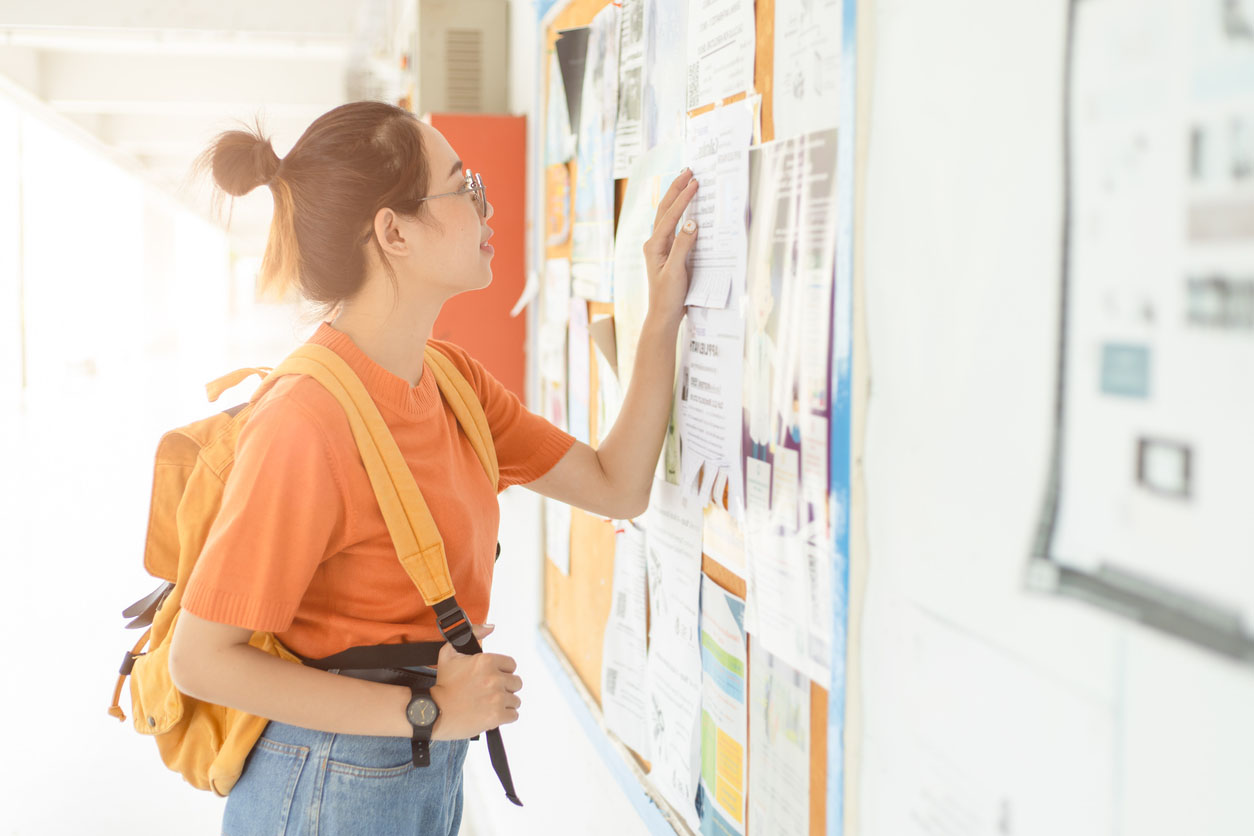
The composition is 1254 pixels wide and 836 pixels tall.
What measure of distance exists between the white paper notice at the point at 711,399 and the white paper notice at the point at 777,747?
0.21 metres

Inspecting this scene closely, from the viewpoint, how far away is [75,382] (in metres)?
12.0

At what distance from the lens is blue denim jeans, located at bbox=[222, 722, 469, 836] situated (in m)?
1.21

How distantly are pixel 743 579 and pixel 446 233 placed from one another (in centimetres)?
66

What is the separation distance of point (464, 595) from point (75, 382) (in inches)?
499

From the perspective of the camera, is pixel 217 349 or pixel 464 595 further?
pixel 217 349

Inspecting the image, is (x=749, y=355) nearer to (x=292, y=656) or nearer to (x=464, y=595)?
(x=464, y=595)

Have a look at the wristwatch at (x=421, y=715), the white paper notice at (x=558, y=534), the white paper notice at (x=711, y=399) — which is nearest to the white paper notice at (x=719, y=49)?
the white paper notice at (x=711, y=399)

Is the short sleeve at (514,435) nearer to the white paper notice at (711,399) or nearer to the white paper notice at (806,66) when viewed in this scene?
the white paper notice at (711,399)

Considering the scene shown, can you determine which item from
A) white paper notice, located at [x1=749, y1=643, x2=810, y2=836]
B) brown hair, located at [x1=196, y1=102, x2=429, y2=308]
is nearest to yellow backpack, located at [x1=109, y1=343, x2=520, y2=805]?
brown hair, located at [x1=196, y1=102, x2=429, y2=308]

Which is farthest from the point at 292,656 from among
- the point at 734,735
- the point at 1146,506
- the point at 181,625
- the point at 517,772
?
the point at 517,772

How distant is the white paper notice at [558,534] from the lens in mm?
2086

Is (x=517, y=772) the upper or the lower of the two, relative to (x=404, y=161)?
lower

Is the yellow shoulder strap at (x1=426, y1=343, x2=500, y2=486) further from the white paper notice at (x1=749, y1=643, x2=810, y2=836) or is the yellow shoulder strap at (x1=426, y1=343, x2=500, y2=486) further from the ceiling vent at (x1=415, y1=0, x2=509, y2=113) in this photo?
the ceiling vent at (x1=415, y1=0, x2=509, y2=113)

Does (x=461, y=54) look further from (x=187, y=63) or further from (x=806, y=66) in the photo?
(x=187, y=63)
